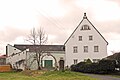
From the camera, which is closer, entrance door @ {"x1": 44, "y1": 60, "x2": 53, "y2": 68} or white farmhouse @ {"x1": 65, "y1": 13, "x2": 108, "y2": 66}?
white farmhouse @ {"x1": 65, "y1": 13, "x2": 108, "y2": 66}

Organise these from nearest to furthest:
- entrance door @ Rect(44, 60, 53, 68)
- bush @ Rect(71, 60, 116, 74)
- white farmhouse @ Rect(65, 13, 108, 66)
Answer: bush @ Rect(71, 60, 116, 74), white farmhouse @ Rect(65, 13, 108, 66), entrance door @ Rect(44, 60, 53, 68)

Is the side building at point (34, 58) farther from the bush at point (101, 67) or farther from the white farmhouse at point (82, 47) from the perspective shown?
the bush at point (101, 67)

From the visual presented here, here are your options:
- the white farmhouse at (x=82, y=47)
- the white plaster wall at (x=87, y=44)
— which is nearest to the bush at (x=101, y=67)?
the white farmhouse at (x=82, y=47)

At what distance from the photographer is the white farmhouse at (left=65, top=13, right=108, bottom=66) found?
6347 centimetres

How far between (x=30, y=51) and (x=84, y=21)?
13315mm

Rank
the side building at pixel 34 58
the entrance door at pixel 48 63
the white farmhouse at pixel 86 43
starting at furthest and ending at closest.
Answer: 1. the entrance door at pixel 48 63
2. the side building at pixel 34 58
3. the white farmhouse at pixel 86 43

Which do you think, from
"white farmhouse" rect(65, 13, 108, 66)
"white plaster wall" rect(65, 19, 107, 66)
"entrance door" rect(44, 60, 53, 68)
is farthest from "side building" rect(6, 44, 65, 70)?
"white farmhouse" rect(65, 13, 108, 66)

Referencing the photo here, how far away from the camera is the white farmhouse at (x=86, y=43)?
6347 cm

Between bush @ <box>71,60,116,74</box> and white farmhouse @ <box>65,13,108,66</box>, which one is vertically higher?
white farmhouse @ <box>65,13,108,66</box>

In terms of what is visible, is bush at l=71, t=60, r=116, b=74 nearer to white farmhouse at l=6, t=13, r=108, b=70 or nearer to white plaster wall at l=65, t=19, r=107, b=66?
white farmhouse at l=6, t=13, r=108, b=70

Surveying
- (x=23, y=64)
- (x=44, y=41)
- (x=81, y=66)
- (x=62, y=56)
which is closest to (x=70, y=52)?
(x=62, y=56)

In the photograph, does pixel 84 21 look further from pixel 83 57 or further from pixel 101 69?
pixel 101 69

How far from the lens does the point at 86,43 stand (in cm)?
6388

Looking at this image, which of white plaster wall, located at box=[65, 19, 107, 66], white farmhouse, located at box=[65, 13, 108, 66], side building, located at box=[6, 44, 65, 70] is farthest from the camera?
side building, located at box=[6, 44, 65, 70]
